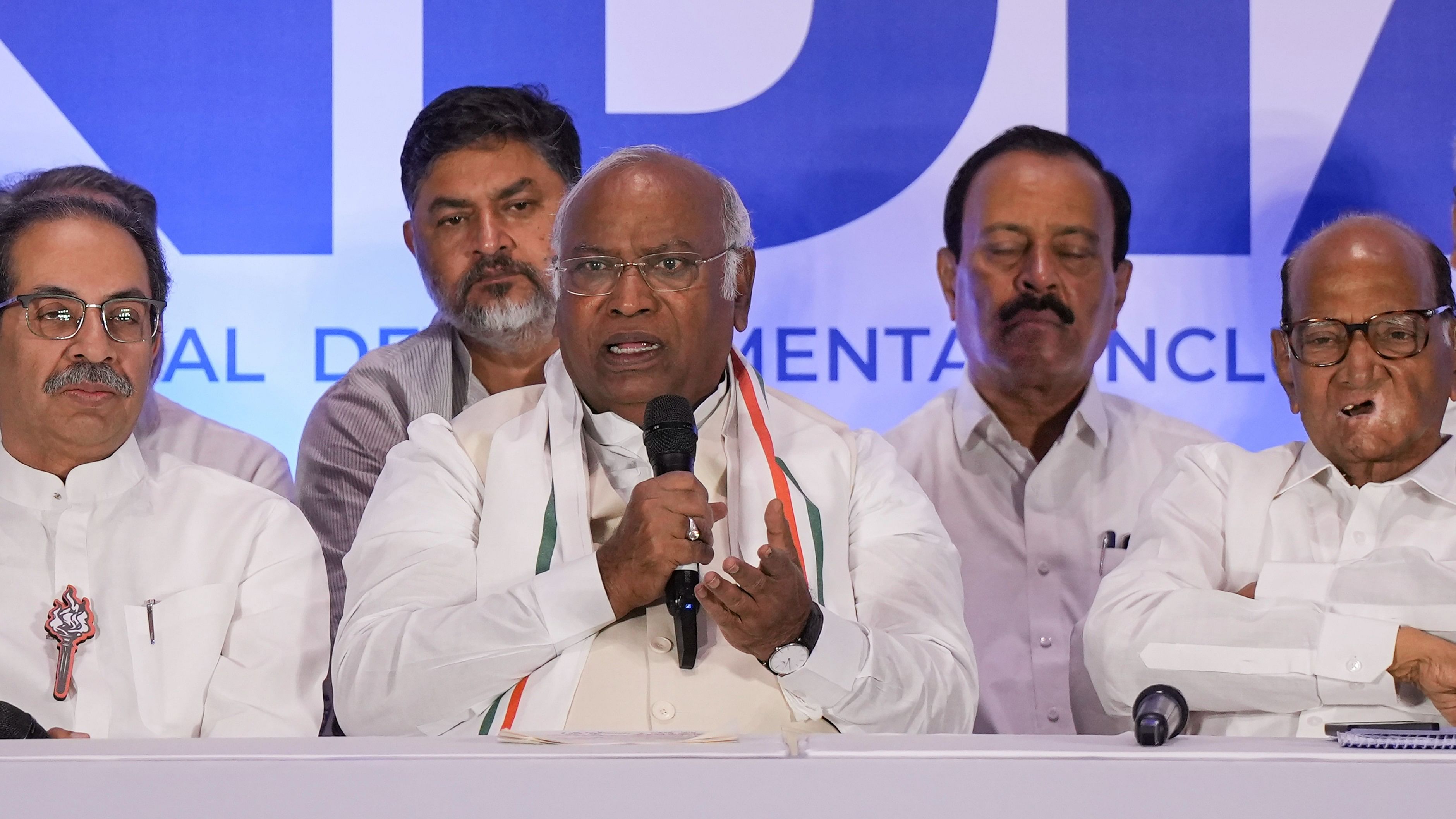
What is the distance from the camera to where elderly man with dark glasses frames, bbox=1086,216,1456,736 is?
2.63m

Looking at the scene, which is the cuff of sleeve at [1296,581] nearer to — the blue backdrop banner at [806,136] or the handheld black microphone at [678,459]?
the handheld black microphone at [678,459]

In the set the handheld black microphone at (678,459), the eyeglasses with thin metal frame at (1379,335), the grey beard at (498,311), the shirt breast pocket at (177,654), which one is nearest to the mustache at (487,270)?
the grey beard at (498,311)

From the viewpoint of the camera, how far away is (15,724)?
2.15 meters

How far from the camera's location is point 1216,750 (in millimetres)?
1766

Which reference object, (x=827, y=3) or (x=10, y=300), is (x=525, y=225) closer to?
(x=827, y=3)

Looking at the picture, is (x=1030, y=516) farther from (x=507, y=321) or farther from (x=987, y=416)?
(x=507, y=321)

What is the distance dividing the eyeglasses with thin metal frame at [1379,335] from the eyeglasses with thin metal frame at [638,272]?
1242mm

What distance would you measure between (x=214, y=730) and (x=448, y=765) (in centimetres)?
130

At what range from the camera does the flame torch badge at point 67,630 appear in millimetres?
2686

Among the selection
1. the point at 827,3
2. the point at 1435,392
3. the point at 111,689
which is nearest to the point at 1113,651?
the point at 1435,392

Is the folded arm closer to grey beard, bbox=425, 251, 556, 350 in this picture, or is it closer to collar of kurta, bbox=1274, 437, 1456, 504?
collar of kurta, bbox=1274, 437, 1456, 504

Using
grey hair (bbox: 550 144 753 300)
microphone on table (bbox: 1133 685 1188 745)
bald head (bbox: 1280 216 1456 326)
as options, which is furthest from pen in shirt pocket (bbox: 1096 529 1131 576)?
microphone on table (bbox: 1133 685 1188 745)

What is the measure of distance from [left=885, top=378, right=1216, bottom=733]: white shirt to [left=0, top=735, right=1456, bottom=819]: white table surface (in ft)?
6.34

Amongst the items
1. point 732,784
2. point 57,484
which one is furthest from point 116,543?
point 732,784
